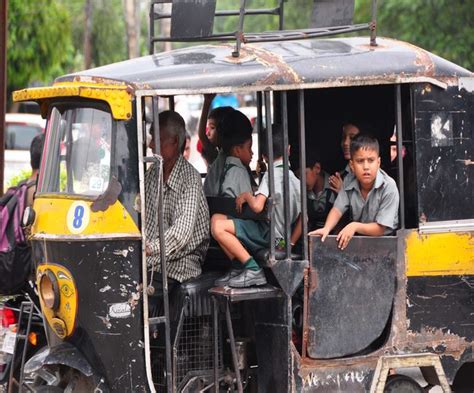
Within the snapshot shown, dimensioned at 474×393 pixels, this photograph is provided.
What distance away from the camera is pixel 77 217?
20.3 ft

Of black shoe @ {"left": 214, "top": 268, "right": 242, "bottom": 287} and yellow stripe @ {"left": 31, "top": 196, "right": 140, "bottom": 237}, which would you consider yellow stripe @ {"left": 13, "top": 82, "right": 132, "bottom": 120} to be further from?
black shoe @ {"left": 214, "top": 268, "right": 242, "bottom": 287}

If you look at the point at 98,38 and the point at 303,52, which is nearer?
the point at 303,52

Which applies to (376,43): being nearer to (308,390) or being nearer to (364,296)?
(364,296)

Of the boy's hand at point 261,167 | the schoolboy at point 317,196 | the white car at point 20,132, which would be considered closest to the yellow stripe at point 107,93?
the schoolboy at point 317,196

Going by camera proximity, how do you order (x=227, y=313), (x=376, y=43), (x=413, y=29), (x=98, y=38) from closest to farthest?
(x=227, y=313) → (x=376, y=43) → (x=413, y=29) → (x=98, y=38)

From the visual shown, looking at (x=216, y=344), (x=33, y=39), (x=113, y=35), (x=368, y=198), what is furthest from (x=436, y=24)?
(x=113, y=35)

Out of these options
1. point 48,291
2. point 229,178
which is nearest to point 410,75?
point 229,178

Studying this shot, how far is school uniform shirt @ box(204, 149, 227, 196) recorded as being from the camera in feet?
22.7

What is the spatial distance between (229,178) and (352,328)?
1079mm

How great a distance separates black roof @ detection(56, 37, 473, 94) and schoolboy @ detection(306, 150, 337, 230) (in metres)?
0.77

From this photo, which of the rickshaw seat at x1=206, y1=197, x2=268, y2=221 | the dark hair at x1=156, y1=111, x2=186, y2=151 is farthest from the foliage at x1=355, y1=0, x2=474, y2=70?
the dark hair at x1=156, y1=111, x2=186, y2=151

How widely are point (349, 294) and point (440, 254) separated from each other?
22.6 inches

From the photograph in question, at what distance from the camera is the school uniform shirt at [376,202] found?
6559mm

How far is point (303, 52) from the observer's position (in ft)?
21.7
